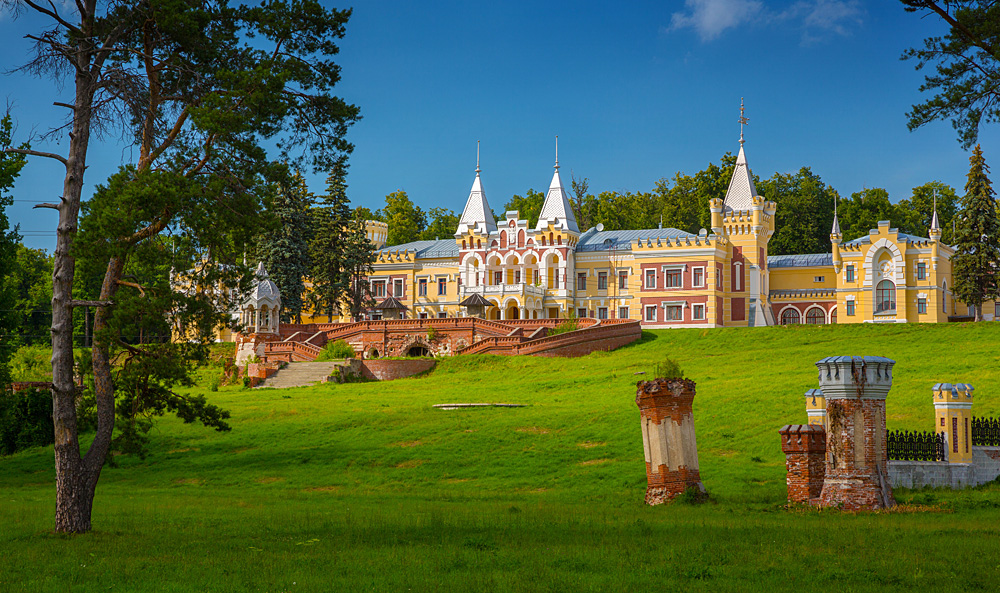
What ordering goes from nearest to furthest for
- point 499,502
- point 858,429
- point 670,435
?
1. point 858,429
2. point 670,435
3. point 499,502

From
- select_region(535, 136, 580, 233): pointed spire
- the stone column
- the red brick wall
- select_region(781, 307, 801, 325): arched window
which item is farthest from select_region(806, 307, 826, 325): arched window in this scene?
the stone column

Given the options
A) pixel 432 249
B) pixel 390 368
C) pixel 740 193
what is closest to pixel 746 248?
pixel 740 193

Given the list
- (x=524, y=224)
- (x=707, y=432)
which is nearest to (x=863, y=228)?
(x=524, y=224)

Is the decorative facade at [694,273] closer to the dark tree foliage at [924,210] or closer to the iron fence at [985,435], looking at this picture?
the dark tree foliage at [924,210]

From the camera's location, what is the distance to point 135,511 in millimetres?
19219

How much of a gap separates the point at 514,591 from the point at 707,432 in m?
19.1

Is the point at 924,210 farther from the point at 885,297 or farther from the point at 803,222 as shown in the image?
the point at 885,297

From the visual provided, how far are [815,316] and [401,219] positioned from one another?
137ft

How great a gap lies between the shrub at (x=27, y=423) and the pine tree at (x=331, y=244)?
30.9m

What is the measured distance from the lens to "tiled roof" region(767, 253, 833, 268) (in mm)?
71062

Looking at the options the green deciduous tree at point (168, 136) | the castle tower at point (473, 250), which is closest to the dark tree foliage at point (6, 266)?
the green deciduous tree at point (168, 136)

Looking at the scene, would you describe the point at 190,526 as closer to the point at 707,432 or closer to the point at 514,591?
the point at 514,591

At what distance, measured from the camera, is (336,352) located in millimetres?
52531

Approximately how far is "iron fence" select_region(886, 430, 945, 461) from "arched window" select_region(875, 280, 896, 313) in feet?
155
